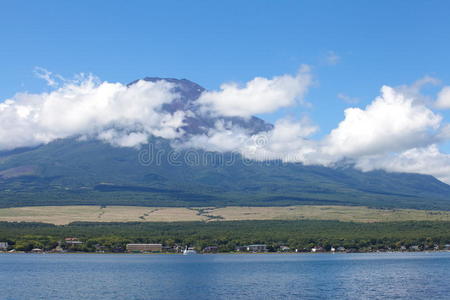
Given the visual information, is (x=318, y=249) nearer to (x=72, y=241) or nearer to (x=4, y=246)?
(x=72, y=241)

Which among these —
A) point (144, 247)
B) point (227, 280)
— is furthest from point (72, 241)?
point (227, 280)

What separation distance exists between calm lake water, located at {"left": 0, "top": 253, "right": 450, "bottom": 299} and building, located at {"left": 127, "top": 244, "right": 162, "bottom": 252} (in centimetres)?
2725

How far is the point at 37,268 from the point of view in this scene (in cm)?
9344

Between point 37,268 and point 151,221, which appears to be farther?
point 151,221

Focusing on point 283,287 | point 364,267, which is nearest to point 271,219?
point 364,267

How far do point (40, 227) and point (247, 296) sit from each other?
4596 inches

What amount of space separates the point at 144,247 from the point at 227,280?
6047 centimetres

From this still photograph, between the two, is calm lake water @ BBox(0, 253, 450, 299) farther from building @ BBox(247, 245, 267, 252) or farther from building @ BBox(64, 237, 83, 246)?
building @ BBox(64, 237, 83, 246)

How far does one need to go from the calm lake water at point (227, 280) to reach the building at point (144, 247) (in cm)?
2725

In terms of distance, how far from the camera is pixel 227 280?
7556 cm

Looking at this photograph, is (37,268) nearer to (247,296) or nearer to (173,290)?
(173,290)

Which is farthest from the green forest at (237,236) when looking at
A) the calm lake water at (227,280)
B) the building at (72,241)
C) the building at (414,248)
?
the calm lake water at (227,280)

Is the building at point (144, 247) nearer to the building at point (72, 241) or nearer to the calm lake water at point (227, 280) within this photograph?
the building at point (72, 241)

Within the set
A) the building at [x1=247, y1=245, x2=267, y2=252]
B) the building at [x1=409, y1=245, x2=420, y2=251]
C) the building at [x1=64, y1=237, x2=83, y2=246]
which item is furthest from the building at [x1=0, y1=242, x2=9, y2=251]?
the building at [x1=409, y1=245, x2=420, y2=251]
